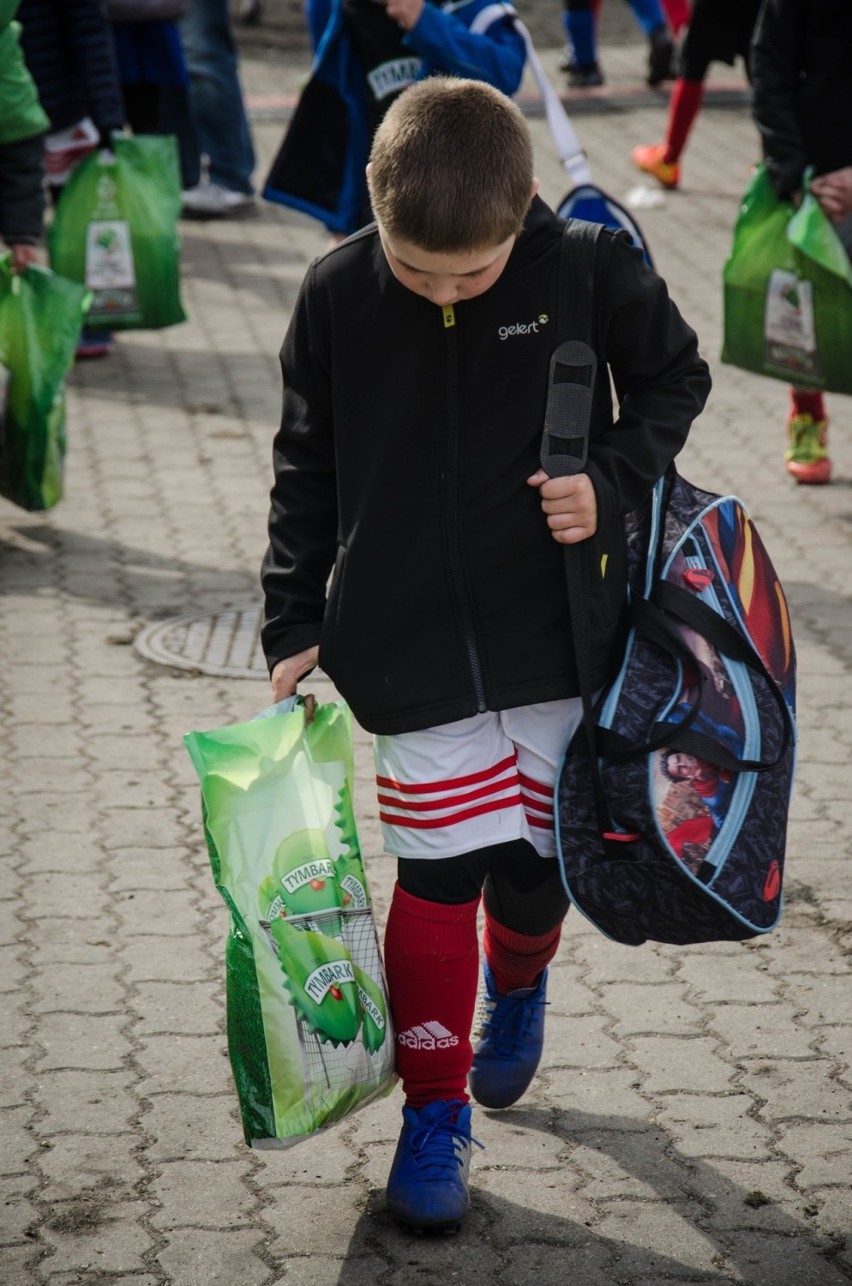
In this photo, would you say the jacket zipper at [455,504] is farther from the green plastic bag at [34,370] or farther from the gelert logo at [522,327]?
the green plastic bag at [34,370]

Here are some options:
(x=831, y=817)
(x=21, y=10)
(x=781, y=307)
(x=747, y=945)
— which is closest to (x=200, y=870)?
(x=747, y=945)

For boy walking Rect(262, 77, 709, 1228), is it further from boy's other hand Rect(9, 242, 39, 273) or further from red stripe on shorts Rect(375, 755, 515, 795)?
boy's other hand Rect(9, 242, 39, 273)

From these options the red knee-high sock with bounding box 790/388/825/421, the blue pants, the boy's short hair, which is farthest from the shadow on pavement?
the blue pants

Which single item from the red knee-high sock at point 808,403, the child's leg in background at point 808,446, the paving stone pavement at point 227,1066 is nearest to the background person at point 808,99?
the red knee-high sock at point 808,403

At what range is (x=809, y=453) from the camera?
6.66 metres

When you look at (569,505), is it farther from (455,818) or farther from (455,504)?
(455,818)

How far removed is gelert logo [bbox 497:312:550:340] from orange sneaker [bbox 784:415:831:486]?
417cm

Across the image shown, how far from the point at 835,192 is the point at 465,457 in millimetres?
3409

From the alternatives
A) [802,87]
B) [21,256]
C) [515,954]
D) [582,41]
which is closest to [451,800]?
[515,954]

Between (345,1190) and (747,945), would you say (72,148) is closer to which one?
(747,945)

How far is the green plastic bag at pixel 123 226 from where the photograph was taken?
6707mm

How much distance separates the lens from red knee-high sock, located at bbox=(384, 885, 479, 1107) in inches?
111

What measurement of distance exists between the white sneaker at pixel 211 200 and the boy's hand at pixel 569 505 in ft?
28.4

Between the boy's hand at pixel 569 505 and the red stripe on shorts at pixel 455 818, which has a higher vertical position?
the boy's hand at pixel 569 505
